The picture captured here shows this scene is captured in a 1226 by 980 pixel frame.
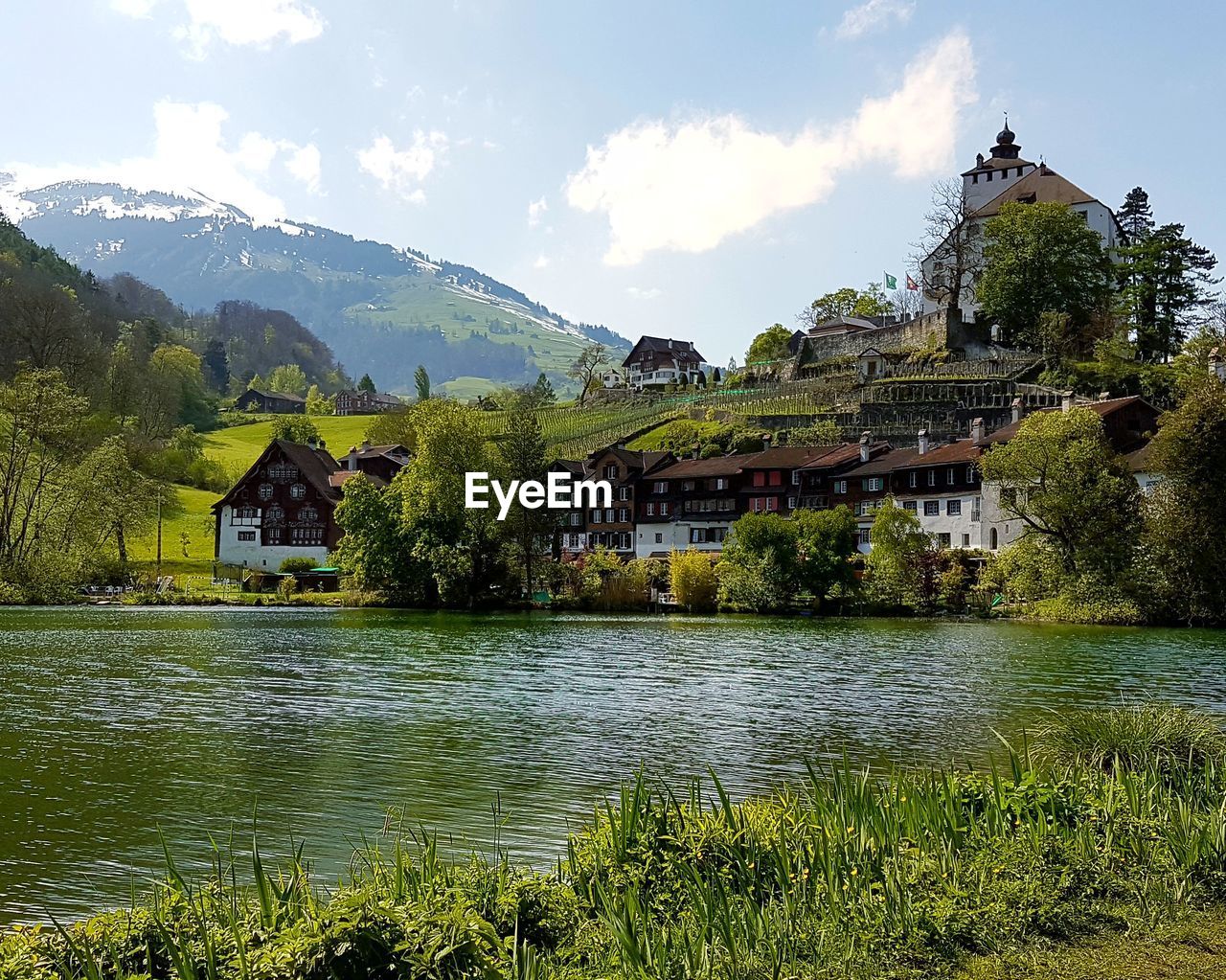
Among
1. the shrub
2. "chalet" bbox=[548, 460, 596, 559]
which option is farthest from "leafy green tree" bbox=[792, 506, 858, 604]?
the shrub

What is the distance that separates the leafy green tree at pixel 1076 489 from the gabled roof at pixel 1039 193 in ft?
205

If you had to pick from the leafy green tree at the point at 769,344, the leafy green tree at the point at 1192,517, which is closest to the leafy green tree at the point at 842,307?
the leafy green tree at the point at 769,344

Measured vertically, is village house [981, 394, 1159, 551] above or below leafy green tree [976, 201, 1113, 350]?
below

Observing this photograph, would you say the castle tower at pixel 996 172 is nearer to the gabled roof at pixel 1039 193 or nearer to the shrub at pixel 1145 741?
the gabled roof at pixel 1039 193

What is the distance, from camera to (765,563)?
7606 centimetres

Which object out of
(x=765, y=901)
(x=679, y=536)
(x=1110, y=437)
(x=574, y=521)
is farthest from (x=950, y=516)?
(x=765, y=901)

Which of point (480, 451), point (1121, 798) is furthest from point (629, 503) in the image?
point (1121, 798)

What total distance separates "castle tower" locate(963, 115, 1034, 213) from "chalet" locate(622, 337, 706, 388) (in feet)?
179

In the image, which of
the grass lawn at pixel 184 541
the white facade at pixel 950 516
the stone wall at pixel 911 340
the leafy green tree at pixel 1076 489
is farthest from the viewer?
the stone wall at pixel 911 340

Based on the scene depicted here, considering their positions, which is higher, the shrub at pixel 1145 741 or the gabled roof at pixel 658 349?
the gabled roof at pixel 658 349

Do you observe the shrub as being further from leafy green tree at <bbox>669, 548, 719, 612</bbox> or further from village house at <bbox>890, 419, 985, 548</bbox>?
village house at <bbox>890, 419, 985, 548</bbox>

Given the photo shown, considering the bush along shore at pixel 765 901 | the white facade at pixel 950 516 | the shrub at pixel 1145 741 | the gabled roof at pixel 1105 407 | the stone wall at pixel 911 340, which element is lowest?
the bush along shore at pixel 765 901

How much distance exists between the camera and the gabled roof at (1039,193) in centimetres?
12525

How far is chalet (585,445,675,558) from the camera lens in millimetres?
105312
